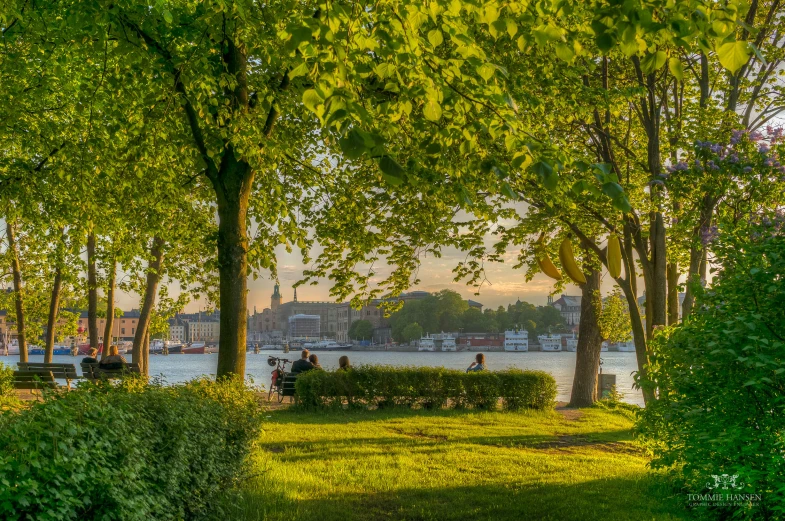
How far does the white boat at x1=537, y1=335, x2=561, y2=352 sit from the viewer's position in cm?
11706

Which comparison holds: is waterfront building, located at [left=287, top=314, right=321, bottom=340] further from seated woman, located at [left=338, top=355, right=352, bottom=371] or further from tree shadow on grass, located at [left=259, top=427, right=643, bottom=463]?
tree shadow on grass, located at [left=259, top=427, right=643, bottom=463]

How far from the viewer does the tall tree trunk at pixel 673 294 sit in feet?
49.2

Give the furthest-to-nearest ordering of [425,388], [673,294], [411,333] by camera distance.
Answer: [411,333] → [425,388] → [673,294]

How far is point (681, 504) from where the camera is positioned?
246 inches

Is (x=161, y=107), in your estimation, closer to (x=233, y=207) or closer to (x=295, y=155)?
(x=233, y=207)

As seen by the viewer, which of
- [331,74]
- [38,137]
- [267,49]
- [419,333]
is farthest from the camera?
[419,333]

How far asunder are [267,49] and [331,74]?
4522mm

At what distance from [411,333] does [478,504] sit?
10271cm

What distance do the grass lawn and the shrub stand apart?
1077 millimetres

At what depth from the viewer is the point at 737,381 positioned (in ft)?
17.3

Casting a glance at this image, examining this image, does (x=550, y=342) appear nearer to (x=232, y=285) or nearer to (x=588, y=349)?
(x=588, y=349)

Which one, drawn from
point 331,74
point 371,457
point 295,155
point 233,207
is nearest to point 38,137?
point 295,155

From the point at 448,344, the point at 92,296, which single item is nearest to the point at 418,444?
the point at 92,296

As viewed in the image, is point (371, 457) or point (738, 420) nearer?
point (738, 420)
